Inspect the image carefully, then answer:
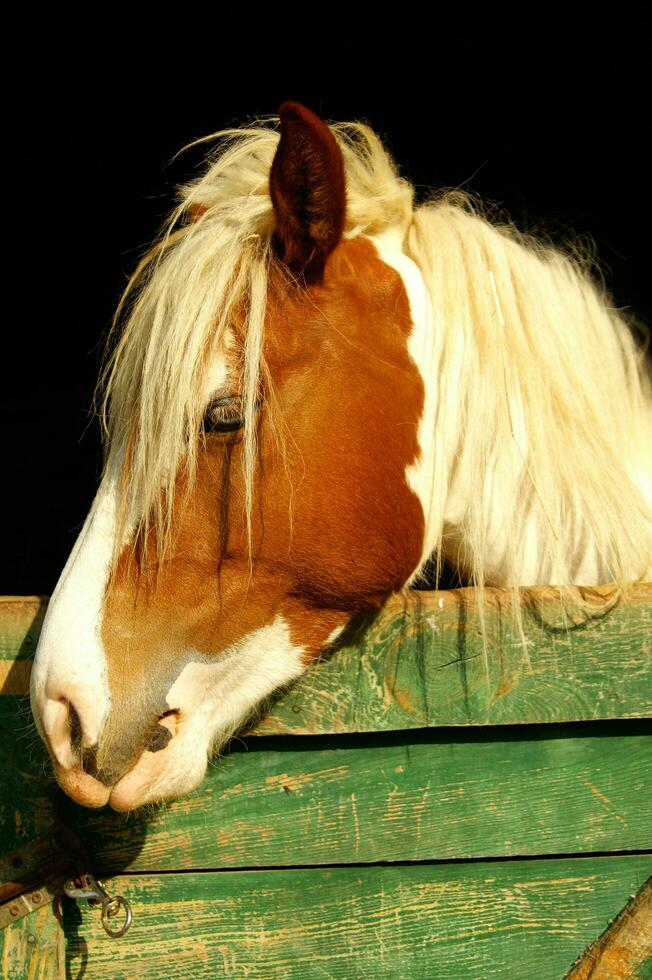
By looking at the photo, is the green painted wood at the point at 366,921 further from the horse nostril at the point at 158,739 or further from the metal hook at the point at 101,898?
the horse nostril at the point at 158,739

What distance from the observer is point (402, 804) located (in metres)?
1.18

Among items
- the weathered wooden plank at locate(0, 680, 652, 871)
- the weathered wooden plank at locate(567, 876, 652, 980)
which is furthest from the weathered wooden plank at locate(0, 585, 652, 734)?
the weathered wooden plank at locate(567, 876, 652, 980)

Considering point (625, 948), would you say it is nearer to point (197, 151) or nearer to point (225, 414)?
point (225, 414)

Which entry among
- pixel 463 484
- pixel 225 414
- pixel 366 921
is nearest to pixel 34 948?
pixel 366 921

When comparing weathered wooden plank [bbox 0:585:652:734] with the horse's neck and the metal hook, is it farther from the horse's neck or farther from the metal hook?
the metal hook

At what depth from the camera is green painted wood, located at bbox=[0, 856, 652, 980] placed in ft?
3.87

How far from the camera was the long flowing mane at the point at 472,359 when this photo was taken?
48.6 inches

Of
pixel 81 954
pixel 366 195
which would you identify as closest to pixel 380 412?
pixel 366 195

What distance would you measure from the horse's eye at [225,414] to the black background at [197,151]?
5.92 ft

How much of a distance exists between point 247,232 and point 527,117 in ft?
9.38

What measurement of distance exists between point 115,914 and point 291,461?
2.35 ft

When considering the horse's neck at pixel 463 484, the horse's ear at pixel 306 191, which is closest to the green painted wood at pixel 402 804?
the horse's neck at pixel 463 484

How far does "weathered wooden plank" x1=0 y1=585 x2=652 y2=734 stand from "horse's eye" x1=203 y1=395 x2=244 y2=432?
367 millimetres

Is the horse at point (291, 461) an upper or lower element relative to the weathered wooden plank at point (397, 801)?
upper
